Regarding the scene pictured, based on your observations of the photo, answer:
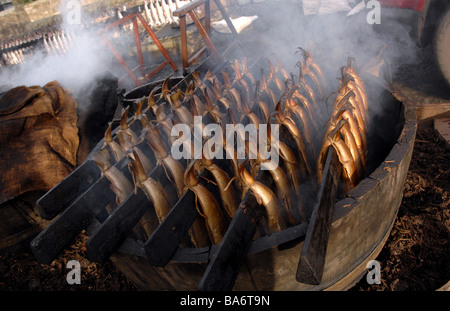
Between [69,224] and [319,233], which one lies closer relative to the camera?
[319,233]

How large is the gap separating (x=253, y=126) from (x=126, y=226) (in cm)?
148

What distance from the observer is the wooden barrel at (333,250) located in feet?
6.49

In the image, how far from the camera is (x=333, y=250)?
2191mm

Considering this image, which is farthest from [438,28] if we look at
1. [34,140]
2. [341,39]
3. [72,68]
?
[72,68]

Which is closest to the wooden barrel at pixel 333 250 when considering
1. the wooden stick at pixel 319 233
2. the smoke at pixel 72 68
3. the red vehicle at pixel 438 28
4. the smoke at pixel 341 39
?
the wooden stick at pixel 319 233

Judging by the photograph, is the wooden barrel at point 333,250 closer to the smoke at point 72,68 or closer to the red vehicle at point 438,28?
the red vehicle at point 438,28

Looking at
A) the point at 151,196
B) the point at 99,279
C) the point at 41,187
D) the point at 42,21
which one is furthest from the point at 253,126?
the point at 42,21

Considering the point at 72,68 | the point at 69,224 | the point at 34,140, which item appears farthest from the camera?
the point at 72,68

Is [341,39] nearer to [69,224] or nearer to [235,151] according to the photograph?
[235,151]

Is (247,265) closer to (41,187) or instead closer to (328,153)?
(328,153)

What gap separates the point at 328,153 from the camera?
2.30m

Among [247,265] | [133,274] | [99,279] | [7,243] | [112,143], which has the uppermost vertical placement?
[112,143]

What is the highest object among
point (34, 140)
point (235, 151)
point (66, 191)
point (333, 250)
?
point (235, 151)

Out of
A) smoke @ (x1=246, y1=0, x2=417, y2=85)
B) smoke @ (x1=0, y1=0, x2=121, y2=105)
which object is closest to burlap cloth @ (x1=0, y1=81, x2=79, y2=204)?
smoke @ (x1=0, y1=0, x2=121, y2=105)
